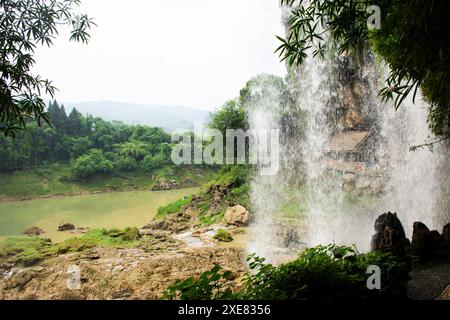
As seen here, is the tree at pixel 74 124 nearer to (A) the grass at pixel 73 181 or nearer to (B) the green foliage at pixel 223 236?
(A) the grass at pixel 73 181

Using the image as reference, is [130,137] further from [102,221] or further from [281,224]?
[281,224]

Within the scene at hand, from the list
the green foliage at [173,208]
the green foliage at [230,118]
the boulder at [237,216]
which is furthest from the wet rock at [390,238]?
the green foliage at [173,208]

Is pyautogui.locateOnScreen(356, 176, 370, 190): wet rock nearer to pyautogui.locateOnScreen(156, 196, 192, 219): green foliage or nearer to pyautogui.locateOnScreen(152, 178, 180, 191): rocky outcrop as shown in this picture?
pyautogui.locateOnScreen(156, 196, 192, 219): green foliage

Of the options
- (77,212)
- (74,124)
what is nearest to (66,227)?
(77,212)

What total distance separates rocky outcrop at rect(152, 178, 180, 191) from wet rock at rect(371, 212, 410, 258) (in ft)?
106

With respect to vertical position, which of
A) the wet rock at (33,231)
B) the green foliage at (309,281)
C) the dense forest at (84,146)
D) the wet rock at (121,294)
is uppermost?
the dense forest at (84,146)

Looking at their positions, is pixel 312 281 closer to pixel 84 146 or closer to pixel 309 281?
pixel 309 281

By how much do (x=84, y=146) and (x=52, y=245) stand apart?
30.9m

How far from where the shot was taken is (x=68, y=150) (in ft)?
129

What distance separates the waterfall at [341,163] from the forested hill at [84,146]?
25.7 m

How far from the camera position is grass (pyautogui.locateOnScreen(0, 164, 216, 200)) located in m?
31.9

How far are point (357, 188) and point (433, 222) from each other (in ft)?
13.4

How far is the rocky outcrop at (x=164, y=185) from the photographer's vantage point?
36.8m
